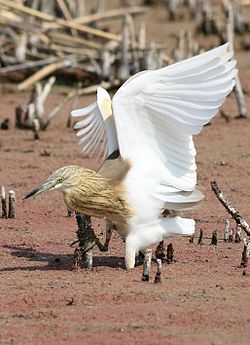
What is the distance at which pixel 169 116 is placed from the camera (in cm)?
704

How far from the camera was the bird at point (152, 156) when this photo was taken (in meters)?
6.98

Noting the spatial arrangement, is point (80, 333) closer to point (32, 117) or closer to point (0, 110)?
point (32, 117)

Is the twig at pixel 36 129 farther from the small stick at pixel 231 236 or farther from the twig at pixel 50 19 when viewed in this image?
the small stick at pixel 231 236

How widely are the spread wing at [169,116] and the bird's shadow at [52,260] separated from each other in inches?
21.4

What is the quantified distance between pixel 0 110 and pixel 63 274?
24.2ft

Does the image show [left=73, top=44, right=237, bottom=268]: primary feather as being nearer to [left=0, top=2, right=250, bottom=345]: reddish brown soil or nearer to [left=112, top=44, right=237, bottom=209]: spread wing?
[left=112, top=44, right=237, bottom=209]: spread wing

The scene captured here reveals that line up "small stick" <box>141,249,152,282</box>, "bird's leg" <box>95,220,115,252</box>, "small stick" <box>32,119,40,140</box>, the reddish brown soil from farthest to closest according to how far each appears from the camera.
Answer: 1. "small stick" <box>32,119,40,140</box>
2. "bird's leg" <box>95,220,115,252</box>
3. "small stick" <box>141,249,152,282</box>
4. the reddish brown soil

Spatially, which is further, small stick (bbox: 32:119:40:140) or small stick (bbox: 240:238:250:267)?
small stick (bbox: 32:119:40:140)

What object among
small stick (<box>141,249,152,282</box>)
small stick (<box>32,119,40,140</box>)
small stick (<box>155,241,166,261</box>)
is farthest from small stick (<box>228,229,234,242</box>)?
small stick (<box>32,119,40,140</box>)

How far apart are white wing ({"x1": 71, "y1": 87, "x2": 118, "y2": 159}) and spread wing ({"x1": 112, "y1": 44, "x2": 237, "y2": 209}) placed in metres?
0.36

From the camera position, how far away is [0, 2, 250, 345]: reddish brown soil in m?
5.65

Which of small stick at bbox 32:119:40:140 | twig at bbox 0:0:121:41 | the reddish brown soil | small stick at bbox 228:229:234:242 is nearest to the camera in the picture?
the reddish brown soil

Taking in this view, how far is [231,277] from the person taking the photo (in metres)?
6.84

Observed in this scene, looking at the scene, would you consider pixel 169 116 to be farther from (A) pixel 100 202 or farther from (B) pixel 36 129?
(B) pixel 36 129
